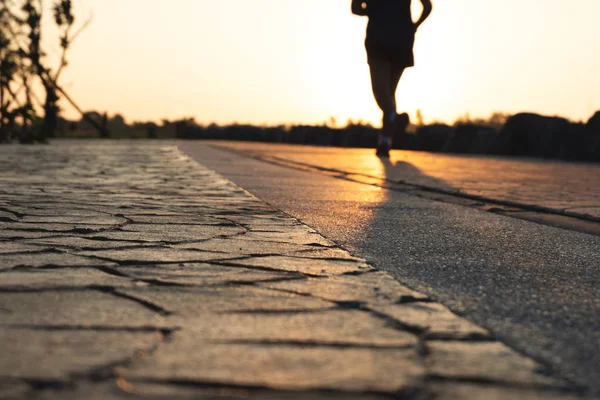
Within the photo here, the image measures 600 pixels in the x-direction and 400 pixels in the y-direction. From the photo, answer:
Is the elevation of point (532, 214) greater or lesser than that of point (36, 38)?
lesser

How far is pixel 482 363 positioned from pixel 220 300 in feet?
2.52

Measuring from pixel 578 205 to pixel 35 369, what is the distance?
439 cm

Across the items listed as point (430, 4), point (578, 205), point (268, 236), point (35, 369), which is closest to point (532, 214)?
point (578, 205)

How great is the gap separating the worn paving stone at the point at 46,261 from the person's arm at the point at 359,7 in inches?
323

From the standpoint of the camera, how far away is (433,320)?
6.68 ft

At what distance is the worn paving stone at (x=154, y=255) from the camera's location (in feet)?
9.10

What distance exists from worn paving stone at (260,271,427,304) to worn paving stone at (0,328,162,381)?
613 mm

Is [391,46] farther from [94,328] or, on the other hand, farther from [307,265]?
[94,328]

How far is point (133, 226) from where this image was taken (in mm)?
3646

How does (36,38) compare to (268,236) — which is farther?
(36,38)

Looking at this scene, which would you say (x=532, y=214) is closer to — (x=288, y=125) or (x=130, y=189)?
(x=130, y=189)

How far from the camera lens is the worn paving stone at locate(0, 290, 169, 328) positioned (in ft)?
6.28

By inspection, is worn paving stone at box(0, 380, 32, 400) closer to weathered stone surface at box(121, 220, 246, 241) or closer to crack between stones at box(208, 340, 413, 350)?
crack between stones at box(208, 340, 413, 350)

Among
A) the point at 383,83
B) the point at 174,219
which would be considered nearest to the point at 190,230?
the point at 174,219
